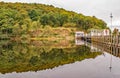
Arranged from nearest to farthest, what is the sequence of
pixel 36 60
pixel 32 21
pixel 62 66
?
pixel 62 66, pixel 36 60, pixel 32 21

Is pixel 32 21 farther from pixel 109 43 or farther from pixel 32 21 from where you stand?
pixel 109 43

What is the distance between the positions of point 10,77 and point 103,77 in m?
3.42

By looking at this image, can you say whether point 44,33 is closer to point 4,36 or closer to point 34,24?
point 34,24

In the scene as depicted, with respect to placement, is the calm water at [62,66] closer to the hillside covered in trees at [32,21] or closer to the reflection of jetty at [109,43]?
the reflection of jetty at [109,43]

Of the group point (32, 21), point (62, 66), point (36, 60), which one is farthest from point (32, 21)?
point (62, 66)

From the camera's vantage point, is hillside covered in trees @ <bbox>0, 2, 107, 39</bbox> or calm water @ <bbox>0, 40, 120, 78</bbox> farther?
hillside covered in trees @ <bbox>0, 2, 107, 39</bbox>

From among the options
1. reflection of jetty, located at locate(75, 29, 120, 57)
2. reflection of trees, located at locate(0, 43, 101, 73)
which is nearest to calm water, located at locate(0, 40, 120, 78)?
reflection of trees, located at locate(0, 43, 101, 73)

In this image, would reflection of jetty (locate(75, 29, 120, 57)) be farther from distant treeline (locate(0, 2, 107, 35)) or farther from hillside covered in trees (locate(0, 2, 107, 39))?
distant treeline (locate(0, 2, 107, 35))

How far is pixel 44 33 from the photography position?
2960 inches

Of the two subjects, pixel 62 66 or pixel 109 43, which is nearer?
pixel 62 66

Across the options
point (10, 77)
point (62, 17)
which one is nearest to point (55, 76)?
point (10, 77)

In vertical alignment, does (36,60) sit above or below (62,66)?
below

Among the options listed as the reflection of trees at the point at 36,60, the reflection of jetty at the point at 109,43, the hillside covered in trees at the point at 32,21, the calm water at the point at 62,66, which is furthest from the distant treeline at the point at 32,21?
the calm water at the point at 62,66

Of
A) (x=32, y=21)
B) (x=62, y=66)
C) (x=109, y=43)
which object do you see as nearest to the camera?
(x=62, y=66)
